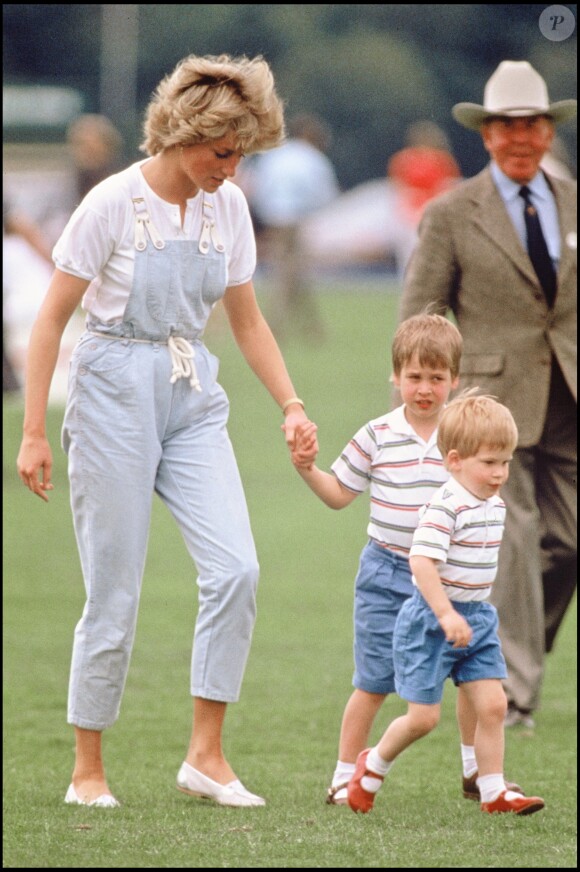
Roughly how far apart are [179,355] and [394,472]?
0.71m

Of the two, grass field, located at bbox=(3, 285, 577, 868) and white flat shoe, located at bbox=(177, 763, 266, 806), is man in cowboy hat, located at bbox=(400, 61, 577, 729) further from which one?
white flat shoe, located at bbox=(177, 763, 266, 806)

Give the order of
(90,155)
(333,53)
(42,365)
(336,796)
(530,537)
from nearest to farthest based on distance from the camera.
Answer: (42,365) < (336,796) < (530,537) < (90,155) < (333,53)

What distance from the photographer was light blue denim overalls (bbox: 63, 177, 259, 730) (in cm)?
509

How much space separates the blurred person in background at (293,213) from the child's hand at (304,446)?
722 inches

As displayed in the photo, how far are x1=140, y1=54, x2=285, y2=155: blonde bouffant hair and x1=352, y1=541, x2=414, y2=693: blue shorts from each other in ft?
4.08

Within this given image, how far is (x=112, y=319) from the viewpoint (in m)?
5.09

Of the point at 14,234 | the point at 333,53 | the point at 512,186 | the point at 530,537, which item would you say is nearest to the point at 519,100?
the point at 512,186

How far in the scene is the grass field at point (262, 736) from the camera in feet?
14.9

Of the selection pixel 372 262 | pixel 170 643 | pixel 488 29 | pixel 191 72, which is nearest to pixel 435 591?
pixel 191 72

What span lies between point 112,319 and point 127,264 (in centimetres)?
17

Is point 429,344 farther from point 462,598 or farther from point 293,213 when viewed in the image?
point 293,213

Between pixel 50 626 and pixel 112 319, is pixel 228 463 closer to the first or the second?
pixel 112 319

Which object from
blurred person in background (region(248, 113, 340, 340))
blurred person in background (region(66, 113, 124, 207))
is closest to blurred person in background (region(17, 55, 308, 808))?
blurred person in background (region(66, 113, 124, 207))

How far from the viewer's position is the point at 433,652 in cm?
479
